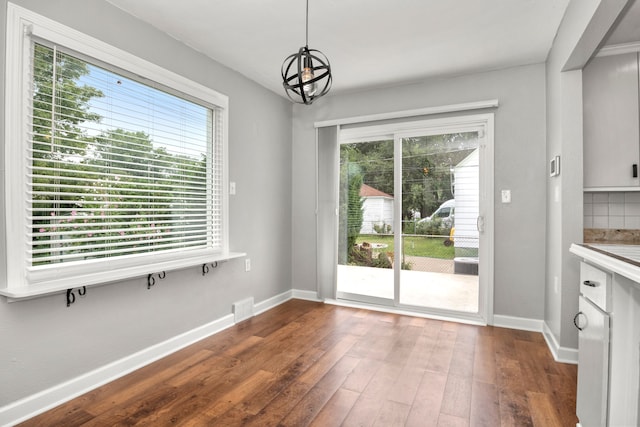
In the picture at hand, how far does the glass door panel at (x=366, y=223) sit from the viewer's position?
402 centimetres

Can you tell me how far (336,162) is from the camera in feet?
13.8

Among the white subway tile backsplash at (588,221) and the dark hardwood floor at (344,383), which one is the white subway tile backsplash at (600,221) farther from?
the dark hardwood floor at (344,383)

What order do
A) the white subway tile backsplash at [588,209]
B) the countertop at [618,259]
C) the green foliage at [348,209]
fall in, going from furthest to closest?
the green foliage at [348,209]
the white subway tile backsplash at [588,209]
the countertop at [618,259]

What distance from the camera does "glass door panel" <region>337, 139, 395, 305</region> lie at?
4.02 metres

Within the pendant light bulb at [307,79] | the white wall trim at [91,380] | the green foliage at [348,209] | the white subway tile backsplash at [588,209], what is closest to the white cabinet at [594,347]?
the white subway tile backsplash at [588,209]

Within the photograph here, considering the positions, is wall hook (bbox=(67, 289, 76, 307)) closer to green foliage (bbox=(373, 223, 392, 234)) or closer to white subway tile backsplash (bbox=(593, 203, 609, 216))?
green foliage (bbox=(373, 223, 392, 234))

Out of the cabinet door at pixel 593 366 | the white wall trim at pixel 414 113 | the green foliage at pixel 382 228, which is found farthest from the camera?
the green foliage at pixel 382 228

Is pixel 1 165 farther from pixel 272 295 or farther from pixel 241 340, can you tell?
pixel 272 295

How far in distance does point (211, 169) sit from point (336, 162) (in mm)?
1583

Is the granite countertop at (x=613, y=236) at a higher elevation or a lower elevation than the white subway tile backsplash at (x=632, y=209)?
lower

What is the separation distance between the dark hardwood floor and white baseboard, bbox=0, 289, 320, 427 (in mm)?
59

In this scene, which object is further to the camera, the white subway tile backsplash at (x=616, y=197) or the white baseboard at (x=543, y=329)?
the white subway tile backsplash at (x=616, y=197)

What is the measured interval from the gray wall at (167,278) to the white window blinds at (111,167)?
0.21m

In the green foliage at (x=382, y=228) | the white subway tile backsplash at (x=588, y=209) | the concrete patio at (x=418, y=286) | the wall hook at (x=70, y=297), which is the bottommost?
the concrete patio at (x=418, y=286)
